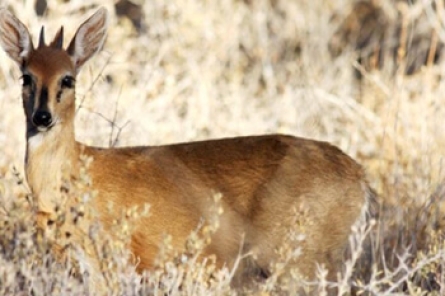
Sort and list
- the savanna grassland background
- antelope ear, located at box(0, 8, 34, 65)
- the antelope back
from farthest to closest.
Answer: antelope ear, located at box(0, 8, 34, 65) → the antelope back → the savanna grassland background

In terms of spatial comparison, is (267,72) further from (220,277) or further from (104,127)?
(220,277)

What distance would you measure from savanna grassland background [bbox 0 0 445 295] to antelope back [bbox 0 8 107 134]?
0.42 metres

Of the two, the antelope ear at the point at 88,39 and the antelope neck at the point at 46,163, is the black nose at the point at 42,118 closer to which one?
the antelope neck at the point at 46,163

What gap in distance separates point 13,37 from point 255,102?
4.49 metres

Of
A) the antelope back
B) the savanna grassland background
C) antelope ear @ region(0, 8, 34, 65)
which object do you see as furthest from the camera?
antelope ear @ region(0, 8, 34, 65)

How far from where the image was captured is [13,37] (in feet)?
22.9

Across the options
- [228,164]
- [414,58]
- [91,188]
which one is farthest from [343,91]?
[91,188]

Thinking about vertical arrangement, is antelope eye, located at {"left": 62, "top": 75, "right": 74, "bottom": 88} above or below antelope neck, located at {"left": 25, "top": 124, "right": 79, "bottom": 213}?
above

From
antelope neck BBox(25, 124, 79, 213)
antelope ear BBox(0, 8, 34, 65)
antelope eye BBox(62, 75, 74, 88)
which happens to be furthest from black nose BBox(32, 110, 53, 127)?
antelope ear BBox(0, 8, 34, 65)

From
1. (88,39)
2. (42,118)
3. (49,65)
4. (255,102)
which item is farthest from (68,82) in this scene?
(255,102)

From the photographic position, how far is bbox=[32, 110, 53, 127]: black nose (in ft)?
21.2

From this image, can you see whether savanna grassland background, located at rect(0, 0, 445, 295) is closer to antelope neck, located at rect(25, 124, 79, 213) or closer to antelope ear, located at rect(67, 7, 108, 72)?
antelope neck, located at rect(25, 124, 79, 213)

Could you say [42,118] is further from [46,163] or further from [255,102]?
[255,102]

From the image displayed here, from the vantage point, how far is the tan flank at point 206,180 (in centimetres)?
669
